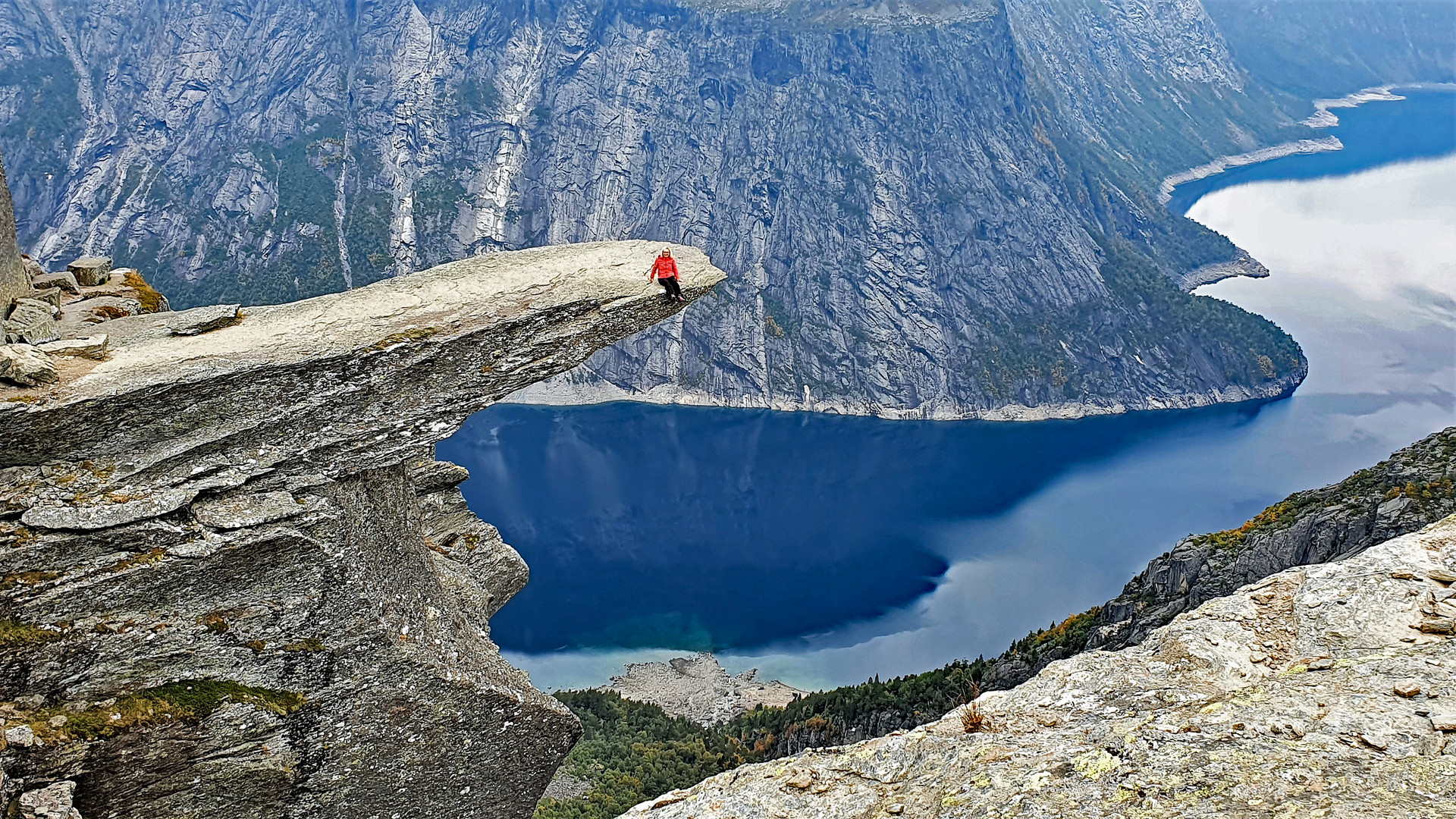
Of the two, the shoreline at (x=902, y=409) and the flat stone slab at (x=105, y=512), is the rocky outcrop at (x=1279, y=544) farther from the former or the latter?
the shoreline at (x=902, y=409)

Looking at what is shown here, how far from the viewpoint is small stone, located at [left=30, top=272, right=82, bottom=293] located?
21.2 m

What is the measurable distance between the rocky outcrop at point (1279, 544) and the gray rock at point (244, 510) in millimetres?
26765

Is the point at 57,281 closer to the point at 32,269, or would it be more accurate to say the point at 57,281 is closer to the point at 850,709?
the point at 32,269

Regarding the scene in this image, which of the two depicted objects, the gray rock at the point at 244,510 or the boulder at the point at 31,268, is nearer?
the gray rock at the point at 244,510

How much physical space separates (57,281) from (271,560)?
447 inches

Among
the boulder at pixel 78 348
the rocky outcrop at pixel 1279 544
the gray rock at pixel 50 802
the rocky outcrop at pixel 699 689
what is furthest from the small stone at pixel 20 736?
the rocky outcrop at pixel 699 689

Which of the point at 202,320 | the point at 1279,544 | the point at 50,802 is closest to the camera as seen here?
the point at 50,802

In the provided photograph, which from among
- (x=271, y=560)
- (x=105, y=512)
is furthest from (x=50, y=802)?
(x=271, y=560)

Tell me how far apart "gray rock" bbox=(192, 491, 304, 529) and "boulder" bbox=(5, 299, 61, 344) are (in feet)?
15.3

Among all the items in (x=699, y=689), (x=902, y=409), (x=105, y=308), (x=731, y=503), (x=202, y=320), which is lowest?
(x=699, y=689)

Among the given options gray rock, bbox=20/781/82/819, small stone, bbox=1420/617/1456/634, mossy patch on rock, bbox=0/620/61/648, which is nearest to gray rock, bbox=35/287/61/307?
mossy patch on rock, bbox=0/620/61/648

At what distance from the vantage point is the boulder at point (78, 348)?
16141 millimetres

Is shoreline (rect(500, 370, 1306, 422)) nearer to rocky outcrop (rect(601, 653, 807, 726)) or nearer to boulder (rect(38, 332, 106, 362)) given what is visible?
rocky outcrop (rect(601, 653, 807, 726))

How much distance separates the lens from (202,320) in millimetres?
18016
